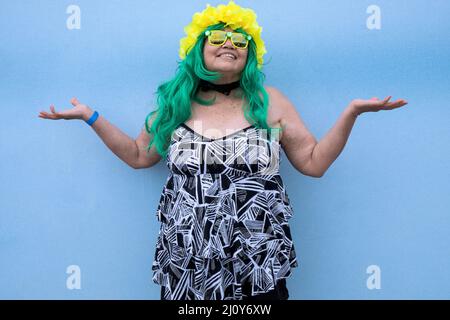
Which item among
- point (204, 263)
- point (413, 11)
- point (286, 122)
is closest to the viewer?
point (204, 263)

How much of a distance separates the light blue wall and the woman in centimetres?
22

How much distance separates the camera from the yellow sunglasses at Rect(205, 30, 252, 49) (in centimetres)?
165

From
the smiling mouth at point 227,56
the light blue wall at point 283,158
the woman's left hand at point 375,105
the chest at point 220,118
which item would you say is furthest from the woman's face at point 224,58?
the woman's left hand at point 375,105

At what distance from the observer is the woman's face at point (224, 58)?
166cm

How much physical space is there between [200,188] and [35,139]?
2.42ft

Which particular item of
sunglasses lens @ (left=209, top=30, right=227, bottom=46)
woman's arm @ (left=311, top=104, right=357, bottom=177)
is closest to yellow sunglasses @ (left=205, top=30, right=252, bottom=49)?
sunglasses lens @ (left=209, top=30, right=227, bottom=46)

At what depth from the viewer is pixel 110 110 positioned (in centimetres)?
196

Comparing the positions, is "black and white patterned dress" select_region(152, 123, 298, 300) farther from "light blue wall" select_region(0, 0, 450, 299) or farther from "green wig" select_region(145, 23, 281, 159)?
"light blue wall" select_region(0, 0, 450, 299)

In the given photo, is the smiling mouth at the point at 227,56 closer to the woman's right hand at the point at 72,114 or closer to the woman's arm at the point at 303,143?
the woman's arm at the point at 303,143

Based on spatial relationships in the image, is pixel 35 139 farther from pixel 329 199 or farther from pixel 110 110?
pixel 329 199

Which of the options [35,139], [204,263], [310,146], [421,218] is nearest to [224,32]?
[310,146]

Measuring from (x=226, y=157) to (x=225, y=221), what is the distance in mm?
192

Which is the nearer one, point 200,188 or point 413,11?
point 200,188
